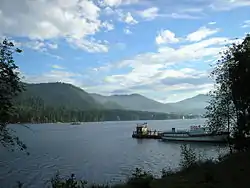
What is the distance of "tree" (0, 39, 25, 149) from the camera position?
345 inches

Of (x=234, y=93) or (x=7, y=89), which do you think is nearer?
(x=7, y=89)

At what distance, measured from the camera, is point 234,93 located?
2780cm

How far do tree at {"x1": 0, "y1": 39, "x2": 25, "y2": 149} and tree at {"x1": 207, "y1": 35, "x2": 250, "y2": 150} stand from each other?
62.5 feet

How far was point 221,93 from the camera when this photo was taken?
102 feet

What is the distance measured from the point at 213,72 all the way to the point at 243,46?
432 cm

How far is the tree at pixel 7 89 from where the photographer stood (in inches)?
345

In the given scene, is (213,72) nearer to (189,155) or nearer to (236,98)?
(236,98)

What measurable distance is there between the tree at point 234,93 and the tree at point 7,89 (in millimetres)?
19044

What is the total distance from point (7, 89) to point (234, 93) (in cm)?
2222

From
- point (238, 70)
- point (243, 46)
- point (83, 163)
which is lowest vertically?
point (83, 163)

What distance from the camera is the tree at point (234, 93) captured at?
25.8m

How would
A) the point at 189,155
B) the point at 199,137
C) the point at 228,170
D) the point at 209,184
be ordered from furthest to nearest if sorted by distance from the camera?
the point at 199,137, the point at 189,155, the point at 228,170, the point at 209,184

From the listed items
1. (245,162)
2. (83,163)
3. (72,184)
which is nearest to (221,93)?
(245,162)

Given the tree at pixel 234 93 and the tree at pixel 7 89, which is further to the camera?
the tree at pixel 234 93
